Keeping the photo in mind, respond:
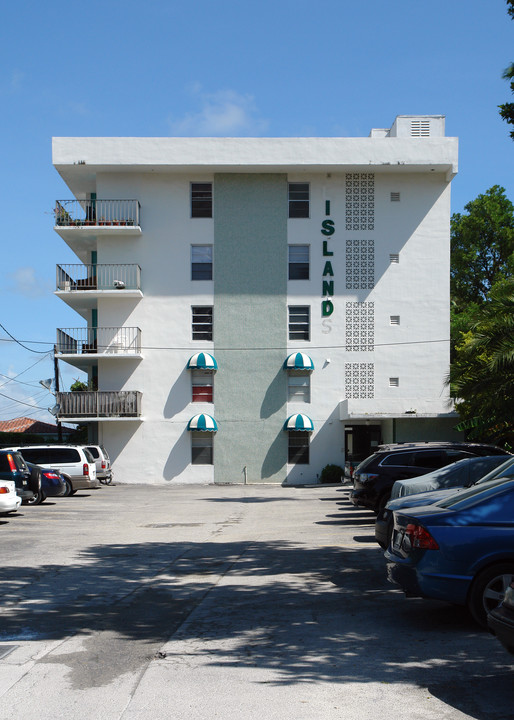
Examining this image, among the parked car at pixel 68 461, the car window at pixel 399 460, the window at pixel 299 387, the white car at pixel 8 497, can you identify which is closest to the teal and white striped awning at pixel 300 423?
the window at pixel 299 387

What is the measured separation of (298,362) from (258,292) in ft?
13.1

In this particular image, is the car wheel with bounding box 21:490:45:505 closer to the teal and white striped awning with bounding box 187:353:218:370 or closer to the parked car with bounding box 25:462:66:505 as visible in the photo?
the parked car with bounding box 25:462:66:505

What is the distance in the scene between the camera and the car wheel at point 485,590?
8195mm

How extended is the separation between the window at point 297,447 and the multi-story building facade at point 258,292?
48 millimetres

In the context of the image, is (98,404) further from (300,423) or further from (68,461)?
(300,423)

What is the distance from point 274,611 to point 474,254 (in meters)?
50.2

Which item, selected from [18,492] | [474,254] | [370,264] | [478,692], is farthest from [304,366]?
[478,692]

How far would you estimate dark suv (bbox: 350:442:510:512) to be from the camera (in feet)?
60.7

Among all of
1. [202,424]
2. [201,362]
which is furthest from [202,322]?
[202,424]

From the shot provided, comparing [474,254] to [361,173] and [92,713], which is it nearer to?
[361,173]

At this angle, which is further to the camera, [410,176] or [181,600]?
[410,176]

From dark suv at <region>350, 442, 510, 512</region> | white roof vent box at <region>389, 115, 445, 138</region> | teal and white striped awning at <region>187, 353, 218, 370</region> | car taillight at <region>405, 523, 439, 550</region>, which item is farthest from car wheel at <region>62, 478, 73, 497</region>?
white roof vent box at <region>389, 115, 445, 138</region>

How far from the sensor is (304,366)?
38781 mm

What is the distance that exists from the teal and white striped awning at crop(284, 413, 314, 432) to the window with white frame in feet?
32.3
